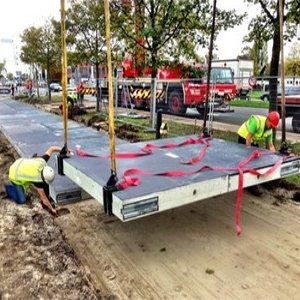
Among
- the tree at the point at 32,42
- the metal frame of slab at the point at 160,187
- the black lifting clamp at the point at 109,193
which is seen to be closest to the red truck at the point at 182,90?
the metal frame of slab at the point at 160,187

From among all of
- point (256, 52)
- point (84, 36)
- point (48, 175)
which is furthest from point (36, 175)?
point (84, 36)

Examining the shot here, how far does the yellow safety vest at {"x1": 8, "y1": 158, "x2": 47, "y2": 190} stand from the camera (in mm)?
5082

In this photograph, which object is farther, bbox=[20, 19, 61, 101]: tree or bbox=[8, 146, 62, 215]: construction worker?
bbox=[20, 19, 61, 101]: tree

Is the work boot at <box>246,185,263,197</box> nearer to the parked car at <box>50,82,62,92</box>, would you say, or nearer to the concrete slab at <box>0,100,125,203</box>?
the concrete slab at <box>0,100,125,203</box>

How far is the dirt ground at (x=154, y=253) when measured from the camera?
338 cm

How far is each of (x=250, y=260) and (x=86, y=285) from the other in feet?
5.49

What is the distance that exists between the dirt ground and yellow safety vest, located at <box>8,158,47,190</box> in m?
0.47

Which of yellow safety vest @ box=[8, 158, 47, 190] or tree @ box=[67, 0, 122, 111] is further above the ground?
tree @ box=[67, 0, 122, 111]

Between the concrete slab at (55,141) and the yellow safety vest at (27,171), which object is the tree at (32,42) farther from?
the yellow safety vest at (27,171)

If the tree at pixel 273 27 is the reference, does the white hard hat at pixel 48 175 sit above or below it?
below

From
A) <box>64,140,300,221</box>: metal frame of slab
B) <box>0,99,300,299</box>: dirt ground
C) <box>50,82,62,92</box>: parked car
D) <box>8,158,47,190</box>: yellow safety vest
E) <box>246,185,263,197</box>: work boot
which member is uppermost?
<box>50,82,62,92</box>: parked car

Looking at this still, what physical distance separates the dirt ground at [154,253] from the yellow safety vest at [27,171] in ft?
1.53

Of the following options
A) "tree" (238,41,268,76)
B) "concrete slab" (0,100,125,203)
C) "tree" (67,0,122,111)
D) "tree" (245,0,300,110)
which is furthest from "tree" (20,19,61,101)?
"tree" (245,0,300,110)

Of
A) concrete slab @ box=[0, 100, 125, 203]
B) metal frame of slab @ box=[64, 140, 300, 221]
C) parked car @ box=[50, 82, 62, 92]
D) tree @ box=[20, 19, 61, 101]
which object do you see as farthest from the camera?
parked car @ box=[50, 82, 62, 92]
